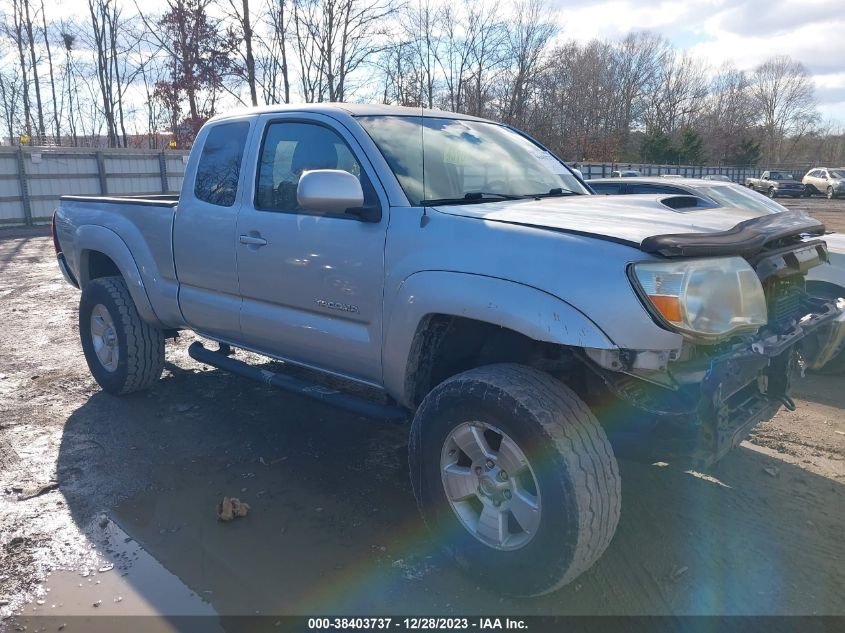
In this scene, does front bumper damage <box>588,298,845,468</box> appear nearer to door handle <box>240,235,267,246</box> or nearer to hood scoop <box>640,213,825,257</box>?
hood scoop <box>640,213,825,257</box>

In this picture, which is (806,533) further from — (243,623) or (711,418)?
(243,623)

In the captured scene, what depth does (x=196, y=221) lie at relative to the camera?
413 centimetres

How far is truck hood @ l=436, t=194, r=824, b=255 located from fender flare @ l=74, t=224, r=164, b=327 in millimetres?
2642

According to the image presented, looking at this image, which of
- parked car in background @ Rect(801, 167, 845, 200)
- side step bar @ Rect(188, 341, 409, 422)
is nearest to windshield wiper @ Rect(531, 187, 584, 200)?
side step bar @ Rect(188, 341, 409, 422)

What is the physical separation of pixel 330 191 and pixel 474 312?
2.89 ft

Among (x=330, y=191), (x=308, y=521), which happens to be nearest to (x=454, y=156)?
(x=330, y=191)

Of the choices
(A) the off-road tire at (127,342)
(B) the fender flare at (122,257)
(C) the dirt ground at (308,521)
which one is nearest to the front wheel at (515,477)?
(C) the dirt ground at (308,521)

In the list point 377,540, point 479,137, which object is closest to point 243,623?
point 377,540

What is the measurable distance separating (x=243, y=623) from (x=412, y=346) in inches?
51.5

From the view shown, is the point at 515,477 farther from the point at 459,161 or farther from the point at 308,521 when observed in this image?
the point at 459,161

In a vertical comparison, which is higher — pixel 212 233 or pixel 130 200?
pixel 130 200

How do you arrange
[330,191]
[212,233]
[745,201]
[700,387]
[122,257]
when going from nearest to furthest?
[700,387]
[330,191]
[212,233]
[122,257]
[745,201]

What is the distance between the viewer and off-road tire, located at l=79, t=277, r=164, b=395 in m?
4.80

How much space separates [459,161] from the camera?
354cm
